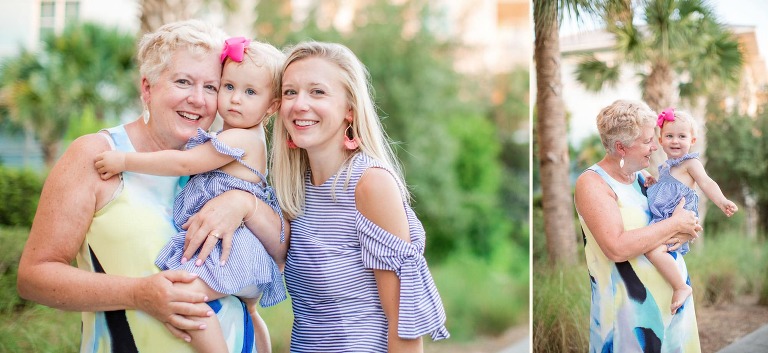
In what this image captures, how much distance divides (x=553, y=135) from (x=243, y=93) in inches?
103

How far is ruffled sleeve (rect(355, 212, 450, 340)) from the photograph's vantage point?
257 centimetres

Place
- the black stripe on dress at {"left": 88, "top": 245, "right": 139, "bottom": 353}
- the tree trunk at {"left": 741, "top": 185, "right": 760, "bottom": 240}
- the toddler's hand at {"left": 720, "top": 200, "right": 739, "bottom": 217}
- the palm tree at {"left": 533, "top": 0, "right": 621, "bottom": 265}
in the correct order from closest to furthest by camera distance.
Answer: the black stripe on dress at {"left": 88, "top": 245, "right": 139, "bottom": 353} < the toddler's hand at {"left": 720, "top": 200, "right": 739, "bottom": 217} < the tree trunk at {"left": 741, "top": 185, "right": 760, "bottom": 240} < the palm tree at {"left": 533, "top": 0, "right": 621, "bottom": 265}

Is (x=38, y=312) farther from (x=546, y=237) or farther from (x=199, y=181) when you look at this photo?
(x=546, y=237)

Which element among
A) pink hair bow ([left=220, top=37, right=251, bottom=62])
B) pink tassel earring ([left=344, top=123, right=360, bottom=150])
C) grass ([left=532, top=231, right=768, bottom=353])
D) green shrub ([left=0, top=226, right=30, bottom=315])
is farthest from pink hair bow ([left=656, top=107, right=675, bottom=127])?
green shrub ([left=0, top=226, right=30, bottom=315])

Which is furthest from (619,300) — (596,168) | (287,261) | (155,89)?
(155,89)

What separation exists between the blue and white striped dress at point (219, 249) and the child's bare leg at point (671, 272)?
1.70 metres

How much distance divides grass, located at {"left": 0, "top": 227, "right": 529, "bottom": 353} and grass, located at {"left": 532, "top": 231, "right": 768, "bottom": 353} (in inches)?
79.2

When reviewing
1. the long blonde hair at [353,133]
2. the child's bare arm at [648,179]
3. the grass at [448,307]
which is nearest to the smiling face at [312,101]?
the long blonde hair at [353,133]

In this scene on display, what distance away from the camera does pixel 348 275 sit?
268cm

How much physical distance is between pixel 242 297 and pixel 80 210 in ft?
2.14

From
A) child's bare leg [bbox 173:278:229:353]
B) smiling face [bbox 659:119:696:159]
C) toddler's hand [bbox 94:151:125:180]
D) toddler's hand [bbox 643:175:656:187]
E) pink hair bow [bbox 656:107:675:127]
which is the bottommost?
child's bare leg [bbox 173:278:229:353]

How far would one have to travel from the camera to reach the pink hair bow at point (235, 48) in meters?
2.67

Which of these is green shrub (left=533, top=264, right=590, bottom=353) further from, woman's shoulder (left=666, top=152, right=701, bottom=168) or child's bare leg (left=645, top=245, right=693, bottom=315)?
woman's shoulder (left=666, top=152, right=701, bottom=168)

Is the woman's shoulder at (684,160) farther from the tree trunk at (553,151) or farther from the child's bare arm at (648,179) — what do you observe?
the tree trunk at (553,151)
